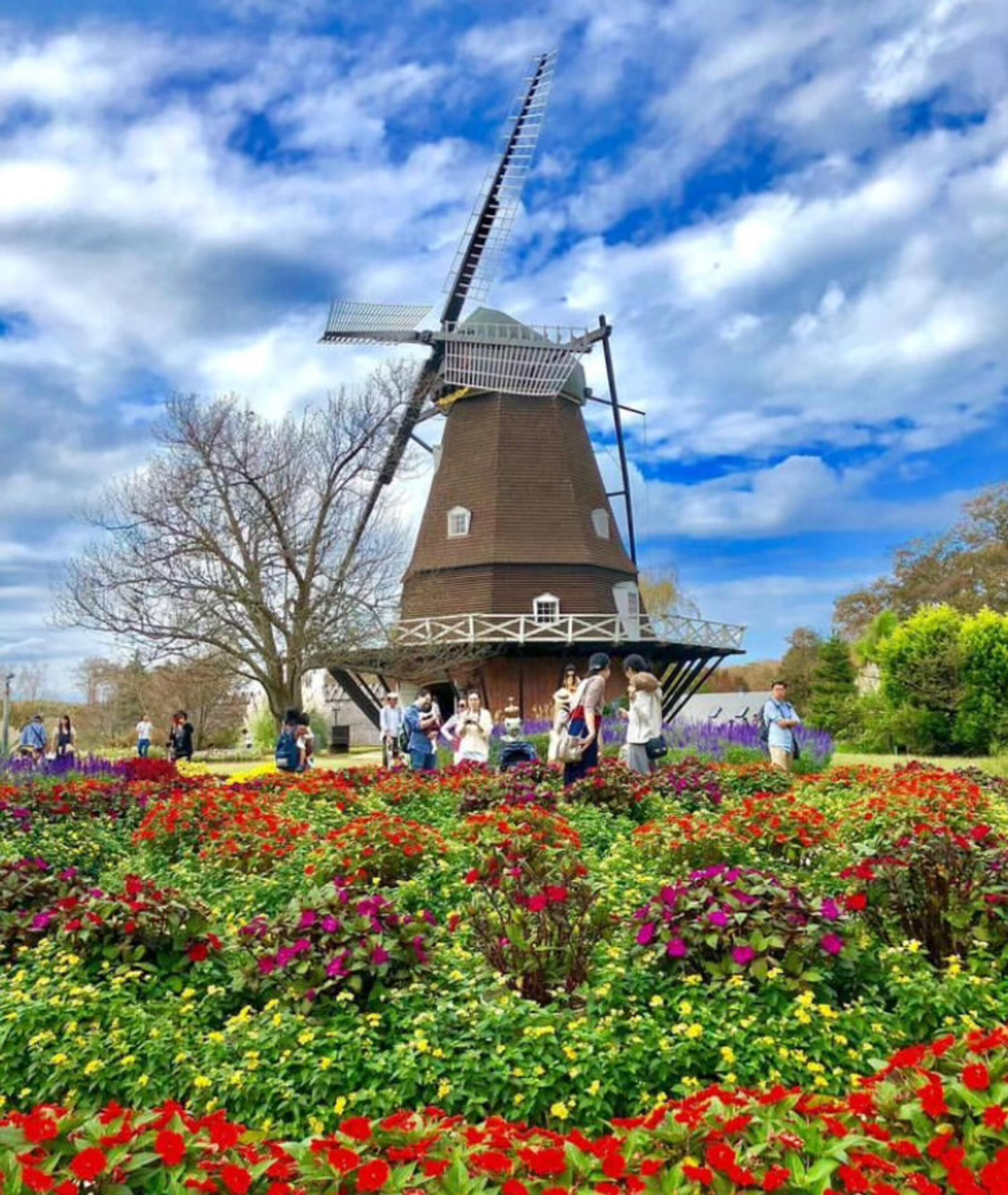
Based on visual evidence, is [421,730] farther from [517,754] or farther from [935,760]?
[935,760]

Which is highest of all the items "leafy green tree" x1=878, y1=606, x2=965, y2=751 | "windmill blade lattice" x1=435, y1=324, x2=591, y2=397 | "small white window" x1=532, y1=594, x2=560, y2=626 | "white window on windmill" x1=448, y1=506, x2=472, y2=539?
"windmill blade lattice" x1=435, y1=324, x2=591, y2=397

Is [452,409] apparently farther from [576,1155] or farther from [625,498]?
[576,1155]

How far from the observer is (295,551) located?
76.4 feet

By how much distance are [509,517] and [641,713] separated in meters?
18.6

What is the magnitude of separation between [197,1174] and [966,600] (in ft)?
151

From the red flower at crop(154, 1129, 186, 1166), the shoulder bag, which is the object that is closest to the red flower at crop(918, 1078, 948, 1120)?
the red flower at crop(154, 1129, 186, 1166)

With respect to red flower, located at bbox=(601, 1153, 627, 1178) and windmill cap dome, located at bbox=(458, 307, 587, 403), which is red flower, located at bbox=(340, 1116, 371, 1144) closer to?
red flower, located at bbox=(601, 1153, 627, 1178)

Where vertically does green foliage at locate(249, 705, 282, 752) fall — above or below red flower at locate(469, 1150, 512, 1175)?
above

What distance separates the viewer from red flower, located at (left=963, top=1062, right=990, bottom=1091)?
267 cm

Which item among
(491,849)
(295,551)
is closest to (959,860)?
(491,849)

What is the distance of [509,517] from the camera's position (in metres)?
29.0

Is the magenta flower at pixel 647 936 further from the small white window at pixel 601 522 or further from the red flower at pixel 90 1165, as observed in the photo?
the small white window at pixel 601 522

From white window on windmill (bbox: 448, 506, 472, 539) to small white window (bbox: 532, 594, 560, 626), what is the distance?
9.83ft

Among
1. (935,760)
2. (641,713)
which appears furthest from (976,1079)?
(935,760)
